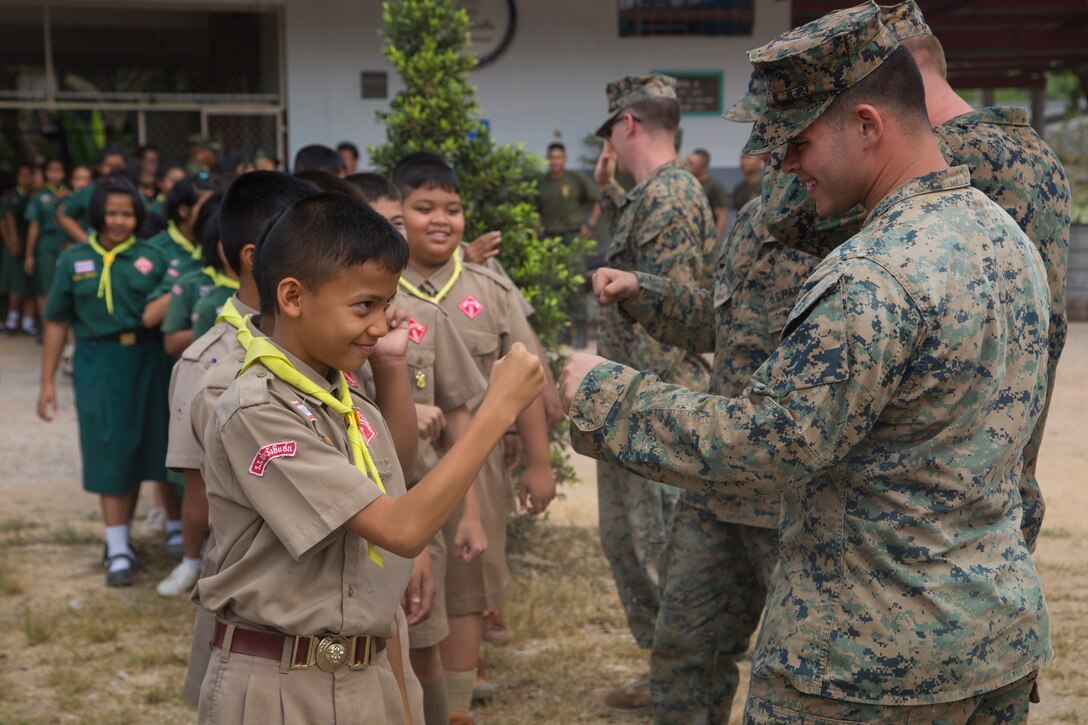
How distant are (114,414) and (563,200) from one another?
7421 mm

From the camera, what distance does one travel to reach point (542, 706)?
444cm

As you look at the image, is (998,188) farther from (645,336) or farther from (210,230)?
(210,230)

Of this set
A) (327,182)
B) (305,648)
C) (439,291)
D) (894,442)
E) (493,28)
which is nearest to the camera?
(894,442)

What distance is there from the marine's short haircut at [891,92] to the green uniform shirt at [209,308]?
9.87ft

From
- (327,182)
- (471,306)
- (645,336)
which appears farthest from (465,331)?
(645,336)

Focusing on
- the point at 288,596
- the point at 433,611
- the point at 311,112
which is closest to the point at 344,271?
the point at 288,596

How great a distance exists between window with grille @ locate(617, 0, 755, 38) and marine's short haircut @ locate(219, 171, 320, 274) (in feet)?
35.4

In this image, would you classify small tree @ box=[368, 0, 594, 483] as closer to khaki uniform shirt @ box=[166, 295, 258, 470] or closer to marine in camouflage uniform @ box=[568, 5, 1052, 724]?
khaki uniform shirt @ box=[166, 295, 258, 470]

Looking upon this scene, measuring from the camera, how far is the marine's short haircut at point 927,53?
316cm

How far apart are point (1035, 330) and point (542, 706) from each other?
2721 millimetres

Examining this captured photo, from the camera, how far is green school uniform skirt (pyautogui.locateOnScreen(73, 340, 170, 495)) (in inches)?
237

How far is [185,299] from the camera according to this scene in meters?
5.45

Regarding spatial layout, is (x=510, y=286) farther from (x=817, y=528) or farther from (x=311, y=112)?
(x=311, y=112)

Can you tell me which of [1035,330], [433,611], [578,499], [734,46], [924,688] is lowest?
[578,499]
